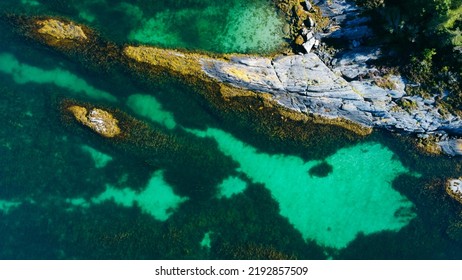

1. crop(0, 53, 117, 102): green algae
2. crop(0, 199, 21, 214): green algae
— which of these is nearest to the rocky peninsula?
crop(0, 53, 117, 102): green algae

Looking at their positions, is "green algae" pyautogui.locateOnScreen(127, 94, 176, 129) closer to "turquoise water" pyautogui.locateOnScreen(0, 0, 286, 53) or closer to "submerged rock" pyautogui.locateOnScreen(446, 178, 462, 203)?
"turquoise water" pyautogui.locateOnScreen(0, 0, 286, 53)

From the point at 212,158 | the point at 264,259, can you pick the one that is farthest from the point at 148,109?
the point at 264,259

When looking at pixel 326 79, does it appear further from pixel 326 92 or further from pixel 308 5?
pixel 308 5

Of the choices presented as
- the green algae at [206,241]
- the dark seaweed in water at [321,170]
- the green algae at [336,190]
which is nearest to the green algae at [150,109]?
the green algae at [336,190]

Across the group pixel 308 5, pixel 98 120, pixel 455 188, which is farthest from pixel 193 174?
pixel 455 188

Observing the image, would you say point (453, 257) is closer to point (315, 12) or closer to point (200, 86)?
point (315, 12)

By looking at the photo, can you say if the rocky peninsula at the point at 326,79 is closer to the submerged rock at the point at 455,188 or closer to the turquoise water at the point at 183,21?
the turquoise water at the point at 183,21

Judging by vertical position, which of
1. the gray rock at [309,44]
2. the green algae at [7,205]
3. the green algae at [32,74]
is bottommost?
the green algae at [7,205]
